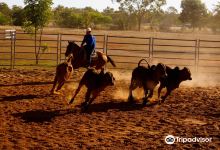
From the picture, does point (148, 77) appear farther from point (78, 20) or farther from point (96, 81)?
point (78, 20)

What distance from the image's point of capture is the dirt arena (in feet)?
Result: 25.5

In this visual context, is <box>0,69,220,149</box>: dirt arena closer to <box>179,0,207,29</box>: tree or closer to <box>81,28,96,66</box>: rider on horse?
<box>81,28,96,66</box>: rider on horse

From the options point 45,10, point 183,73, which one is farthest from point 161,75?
point 45,10

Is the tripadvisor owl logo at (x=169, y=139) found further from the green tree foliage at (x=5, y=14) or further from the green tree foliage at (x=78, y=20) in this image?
the green tree foliage at (x=78, y=20)

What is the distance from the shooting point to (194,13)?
293 ft

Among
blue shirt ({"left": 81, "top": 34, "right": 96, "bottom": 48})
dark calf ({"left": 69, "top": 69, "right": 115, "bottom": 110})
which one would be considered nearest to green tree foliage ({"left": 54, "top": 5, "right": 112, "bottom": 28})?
blue shirt ({"left": 81, "top": 34, "right": 96, "bottom": 48})

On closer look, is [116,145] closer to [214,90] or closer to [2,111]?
[2,111]

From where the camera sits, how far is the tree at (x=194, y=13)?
291ft

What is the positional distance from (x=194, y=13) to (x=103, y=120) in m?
83.4

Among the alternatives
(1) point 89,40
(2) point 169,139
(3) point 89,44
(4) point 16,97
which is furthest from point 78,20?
(2) point 169,139

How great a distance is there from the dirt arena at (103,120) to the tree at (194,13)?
254ft

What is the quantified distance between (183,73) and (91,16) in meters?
65.9

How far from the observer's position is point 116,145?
25.1 feet

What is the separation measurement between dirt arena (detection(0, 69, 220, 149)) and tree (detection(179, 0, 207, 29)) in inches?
3054
